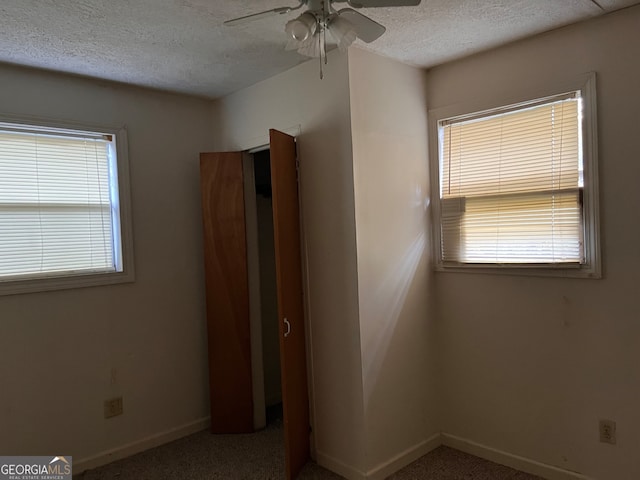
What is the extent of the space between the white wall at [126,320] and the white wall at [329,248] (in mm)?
988

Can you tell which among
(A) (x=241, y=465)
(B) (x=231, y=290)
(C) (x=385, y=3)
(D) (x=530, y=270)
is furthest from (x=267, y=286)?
(C) (x=385, y=3)

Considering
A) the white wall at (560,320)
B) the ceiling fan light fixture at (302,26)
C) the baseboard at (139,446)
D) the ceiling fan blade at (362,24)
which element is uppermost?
the ceiling fan blade at (362,24)

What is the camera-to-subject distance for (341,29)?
1.75 metres

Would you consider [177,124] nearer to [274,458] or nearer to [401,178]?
[401,178]

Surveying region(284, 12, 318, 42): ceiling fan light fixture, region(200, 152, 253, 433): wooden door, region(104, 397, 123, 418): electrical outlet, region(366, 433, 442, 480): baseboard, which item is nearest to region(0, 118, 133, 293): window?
region(200, 152, 253, 433): wooden door

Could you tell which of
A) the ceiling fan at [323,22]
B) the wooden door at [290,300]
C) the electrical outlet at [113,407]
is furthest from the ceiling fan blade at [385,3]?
the electrical outlet at [113,407]

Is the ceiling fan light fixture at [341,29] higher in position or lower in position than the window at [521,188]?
higher

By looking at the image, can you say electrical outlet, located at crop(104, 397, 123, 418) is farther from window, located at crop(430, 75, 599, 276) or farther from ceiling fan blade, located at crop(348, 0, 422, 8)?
ceiling fan blade, located at crop(348, 0, 422, 8)

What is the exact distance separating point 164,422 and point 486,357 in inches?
90.8

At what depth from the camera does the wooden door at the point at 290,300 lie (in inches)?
105

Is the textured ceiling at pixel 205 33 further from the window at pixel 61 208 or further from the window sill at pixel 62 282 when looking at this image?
the window sill at pixel 62 282

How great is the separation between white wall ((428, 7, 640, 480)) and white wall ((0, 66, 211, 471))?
1.86 metres

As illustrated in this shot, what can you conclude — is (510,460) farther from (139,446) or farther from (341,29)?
(341,29)

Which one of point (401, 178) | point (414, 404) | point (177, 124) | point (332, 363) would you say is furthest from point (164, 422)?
point (401, 178)
